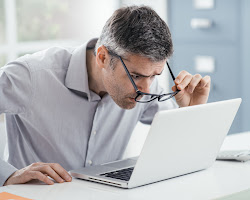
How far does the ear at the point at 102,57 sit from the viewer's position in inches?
62.0

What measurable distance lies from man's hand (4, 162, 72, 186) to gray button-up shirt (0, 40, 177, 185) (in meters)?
0.35

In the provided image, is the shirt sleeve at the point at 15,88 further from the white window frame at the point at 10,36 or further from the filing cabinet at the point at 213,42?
the white window frame at the point at 10,36

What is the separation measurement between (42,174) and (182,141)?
1.22 ft

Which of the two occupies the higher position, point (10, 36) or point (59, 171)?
point (59, 171)

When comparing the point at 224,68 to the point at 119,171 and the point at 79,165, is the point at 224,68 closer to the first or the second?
the point at 79,165

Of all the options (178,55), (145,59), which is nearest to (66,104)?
(145,59)

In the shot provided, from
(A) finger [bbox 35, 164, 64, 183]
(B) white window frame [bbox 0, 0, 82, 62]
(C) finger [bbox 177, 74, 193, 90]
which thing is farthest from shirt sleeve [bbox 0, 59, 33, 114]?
(B) white window frame [bbox 0, 0, 82, 62]

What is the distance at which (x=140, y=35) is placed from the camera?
1474mm

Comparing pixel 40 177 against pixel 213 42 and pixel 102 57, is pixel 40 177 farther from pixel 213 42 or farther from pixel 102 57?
pixel 213 42

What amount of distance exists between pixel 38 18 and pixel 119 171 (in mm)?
3042

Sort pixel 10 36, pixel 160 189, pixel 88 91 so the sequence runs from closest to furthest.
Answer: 1. pixel 160 189
2. pixel 88 91
3. pixel 10 36

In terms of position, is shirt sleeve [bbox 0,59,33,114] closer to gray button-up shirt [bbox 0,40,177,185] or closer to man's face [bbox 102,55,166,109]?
gray button-up shirt [bbox 0,40,177,185]

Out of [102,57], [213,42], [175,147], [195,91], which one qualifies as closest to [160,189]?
[175,147]

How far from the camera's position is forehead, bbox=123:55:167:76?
1.48 metres
